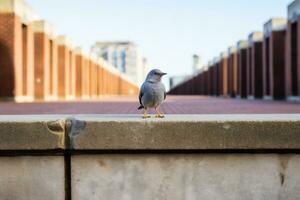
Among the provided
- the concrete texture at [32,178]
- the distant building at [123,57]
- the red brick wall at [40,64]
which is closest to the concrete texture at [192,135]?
the concrete texture at [32,178]

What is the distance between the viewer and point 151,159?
400 cm

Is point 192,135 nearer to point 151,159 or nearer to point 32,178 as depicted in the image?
point 151,159

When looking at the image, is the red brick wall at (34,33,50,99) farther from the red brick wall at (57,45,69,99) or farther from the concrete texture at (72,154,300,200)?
the concrete texture at (72,154,300,200)

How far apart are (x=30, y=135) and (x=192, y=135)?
58.4 inches

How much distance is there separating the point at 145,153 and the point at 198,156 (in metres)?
0.49

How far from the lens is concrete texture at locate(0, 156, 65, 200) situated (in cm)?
401

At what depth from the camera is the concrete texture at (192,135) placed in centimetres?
393

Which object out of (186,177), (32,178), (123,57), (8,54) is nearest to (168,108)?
(186,177)

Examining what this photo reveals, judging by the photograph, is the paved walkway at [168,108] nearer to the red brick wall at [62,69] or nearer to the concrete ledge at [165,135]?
the concrete ledge at [165,135]

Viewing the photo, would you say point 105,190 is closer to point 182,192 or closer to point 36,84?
point 182,192

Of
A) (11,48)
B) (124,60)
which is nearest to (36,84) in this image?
(11,48)

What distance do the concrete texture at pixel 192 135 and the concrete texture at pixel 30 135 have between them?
19 cm

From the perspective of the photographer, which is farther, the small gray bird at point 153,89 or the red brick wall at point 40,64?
the red brick wall at point 40,64

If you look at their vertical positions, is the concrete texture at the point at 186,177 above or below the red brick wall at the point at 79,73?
below
